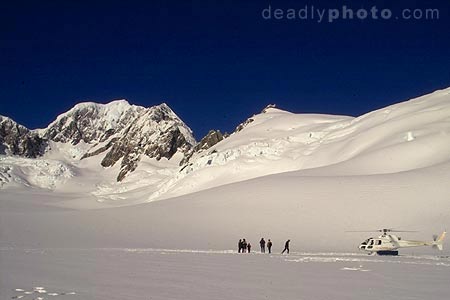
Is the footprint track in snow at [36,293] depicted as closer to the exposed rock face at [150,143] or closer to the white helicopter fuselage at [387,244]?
the white helicopter fuselage at [387,244]

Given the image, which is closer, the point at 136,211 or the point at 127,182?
the point at 136,211

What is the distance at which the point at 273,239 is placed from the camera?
37.3 meters

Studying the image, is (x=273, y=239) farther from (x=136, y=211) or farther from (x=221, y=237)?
(x=136, y=211)

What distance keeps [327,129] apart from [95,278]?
271 feet

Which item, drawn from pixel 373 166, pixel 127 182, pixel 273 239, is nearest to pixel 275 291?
pixel 273 239

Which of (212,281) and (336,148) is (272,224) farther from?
(336,148)

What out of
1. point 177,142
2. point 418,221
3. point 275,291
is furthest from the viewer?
point 177,142

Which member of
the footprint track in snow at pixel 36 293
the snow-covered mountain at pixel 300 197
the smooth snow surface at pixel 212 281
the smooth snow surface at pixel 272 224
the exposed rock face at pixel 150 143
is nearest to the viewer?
the footprint track in snow at pixel 36 293

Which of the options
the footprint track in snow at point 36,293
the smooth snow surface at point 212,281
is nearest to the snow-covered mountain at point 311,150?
the smooth snow surface at point 212,281

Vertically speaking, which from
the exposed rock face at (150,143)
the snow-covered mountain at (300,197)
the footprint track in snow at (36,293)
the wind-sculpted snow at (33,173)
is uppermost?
the exposed rock face at (150,143)

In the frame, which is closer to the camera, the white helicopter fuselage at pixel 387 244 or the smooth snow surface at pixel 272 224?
the smooth snow surface at pixel 272 224

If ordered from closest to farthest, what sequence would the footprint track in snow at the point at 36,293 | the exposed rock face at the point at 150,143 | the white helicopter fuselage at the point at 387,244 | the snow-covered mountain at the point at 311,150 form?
the footprint track in snow at the point at 36,293 < the white helicopter fuselage at the point at 387,244 < the snow-covered mountain at the point at 311,150 < the exposed rock face at the point at 150,143

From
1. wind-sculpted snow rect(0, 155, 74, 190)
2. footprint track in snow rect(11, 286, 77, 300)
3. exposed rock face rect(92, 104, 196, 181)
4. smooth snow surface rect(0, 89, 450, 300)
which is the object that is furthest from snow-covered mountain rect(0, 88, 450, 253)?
exposed rock face rect(92, 104, 196, 181)

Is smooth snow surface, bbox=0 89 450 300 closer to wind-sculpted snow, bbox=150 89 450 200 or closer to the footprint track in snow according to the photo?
the footprint track in snow
